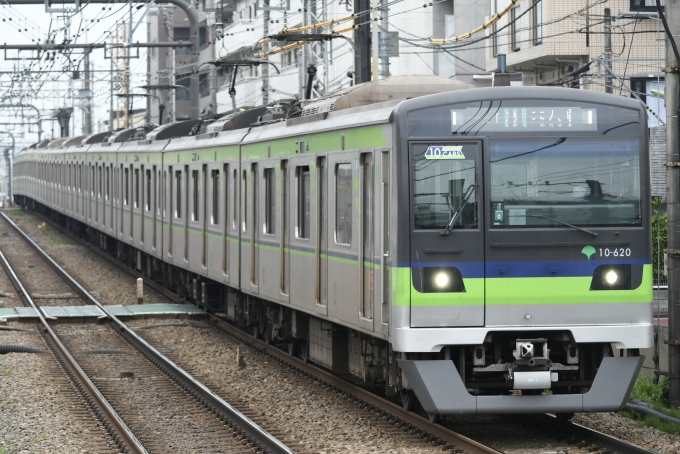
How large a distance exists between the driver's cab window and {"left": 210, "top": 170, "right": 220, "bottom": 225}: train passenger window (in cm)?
803

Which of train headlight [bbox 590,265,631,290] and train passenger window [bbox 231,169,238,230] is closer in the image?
train headlight [bbox 590,265,631,290]

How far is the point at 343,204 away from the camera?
10414mm

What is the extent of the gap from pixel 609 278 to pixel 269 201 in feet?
17.5

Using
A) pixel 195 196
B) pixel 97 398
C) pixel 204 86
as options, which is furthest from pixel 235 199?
pixel 204 86

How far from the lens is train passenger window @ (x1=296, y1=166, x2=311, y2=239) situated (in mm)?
11628

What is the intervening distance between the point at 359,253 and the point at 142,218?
46.8 ft

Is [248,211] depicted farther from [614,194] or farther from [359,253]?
[614,194]

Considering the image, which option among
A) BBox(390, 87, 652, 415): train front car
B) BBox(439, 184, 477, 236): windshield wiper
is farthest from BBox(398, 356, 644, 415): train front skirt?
BBox(439, 184, 477, 236): windshield wiper

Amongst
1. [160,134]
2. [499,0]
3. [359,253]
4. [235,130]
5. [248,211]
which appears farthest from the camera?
[499,0]

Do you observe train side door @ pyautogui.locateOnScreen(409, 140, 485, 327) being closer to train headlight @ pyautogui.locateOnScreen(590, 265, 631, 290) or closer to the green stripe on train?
the green stripe on train

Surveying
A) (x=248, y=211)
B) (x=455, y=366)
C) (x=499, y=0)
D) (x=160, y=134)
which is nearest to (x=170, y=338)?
(x=248, y=211)

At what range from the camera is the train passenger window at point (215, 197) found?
16.6 metres

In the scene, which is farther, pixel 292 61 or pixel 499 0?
pixel 292 61

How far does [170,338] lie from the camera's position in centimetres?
1656
